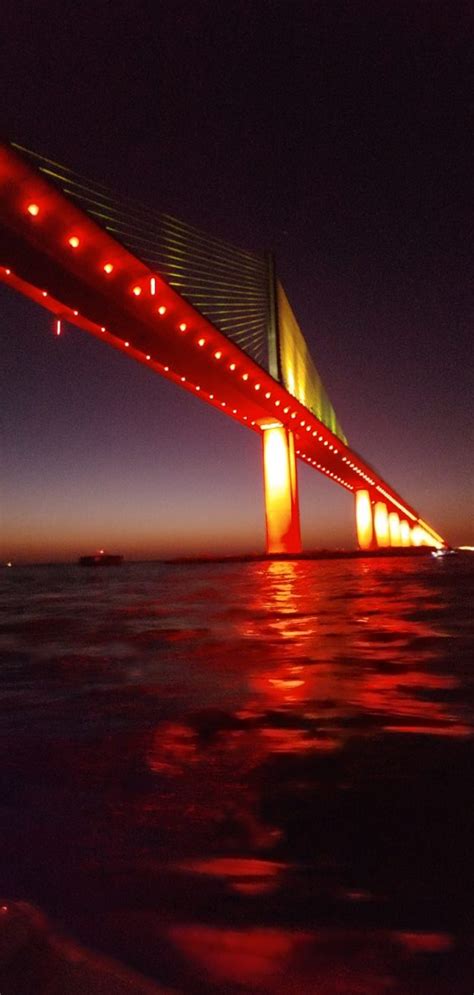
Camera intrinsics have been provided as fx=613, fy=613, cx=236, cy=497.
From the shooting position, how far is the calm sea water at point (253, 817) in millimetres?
977

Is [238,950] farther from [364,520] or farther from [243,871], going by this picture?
[364,520]

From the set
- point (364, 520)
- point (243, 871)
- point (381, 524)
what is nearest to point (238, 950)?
point (243, 871)

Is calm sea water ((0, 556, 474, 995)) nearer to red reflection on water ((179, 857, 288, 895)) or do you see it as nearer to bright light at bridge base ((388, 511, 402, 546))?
red reflection on water ((179, 857, 288, 895))

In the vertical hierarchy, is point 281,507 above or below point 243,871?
above

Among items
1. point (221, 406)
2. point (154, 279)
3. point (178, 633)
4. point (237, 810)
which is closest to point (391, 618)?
point (178, 633)

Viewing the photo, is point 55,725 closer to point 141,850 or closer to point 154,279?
point 141,850

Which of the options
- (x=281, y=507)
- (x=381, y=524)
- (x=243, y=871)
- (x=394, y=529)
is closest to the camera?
(x=243, y=871)

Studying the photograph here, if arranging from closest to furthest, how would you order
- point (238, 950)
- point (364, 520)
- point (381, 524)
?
point (238, 950) < point (364, 520) < point (381, 524)

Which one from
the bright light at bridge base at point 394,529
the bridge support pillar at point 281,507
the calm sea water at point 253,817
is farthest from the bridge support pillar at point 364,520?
the calm sea water at point 253,817

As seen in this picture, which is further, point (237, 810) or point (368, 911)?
point (237, 810)

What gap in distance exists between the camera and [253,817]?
148 cm

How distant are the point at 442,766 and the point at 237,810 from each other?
2.19 ft

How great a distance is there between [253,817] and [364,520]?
5857 centimetres

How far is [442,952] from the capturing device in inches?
37.5
